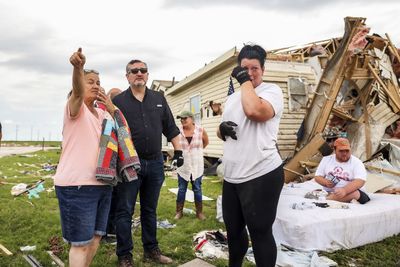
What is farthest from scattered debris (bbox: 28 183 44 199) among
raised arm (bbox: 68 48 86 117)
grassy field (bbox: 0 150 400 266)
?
raised arm (bbox: 68 48 86 117)

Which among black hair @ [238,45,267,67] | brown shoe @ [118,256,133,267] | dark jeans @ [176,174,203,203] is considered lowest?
brown shoe @ [118,256,133,267]

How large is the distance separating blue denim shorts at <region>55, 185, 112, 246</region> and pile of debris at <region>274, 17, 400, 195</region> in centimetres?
743

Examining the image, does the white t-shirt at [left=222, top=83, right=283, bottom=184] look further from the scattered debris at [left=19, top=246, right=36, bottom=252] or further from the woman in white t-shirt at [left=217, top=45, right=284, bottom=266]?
the scattered debris at [left=19, top=246, right=36, bottom=252]

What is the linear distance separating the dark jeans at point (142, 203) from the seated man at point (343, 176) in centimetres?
284

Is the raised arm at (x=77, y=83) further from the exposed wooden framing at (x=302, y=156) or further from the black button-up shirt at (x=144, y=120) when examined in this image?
the exposed wooden framing at (x=302, y=156)

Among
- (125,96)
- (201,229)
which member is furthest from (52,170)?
(125,96)

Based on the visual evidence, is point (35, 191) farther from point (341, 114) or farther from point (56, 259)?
point (341, 114)

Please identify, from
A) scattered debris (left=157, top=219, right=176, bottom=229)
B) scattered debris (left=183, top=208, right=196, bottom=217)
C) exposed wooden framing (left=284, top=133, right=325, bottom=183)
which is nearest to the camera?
scattered debris (left=157, top=219, right=176, bottom=229)

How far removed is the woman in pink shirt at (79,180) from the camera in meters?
2.41

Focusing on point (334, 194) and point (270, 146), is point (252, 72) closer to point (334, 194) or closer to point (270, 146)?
point (270, 146)

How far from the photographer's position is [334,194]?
5.07 m

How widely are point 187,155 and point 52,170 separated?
940cm

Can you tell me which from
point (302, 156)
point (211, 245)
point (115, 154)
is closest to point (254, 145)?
point (115, 154)

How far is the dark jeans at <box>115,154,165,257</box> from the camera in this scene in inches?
137
